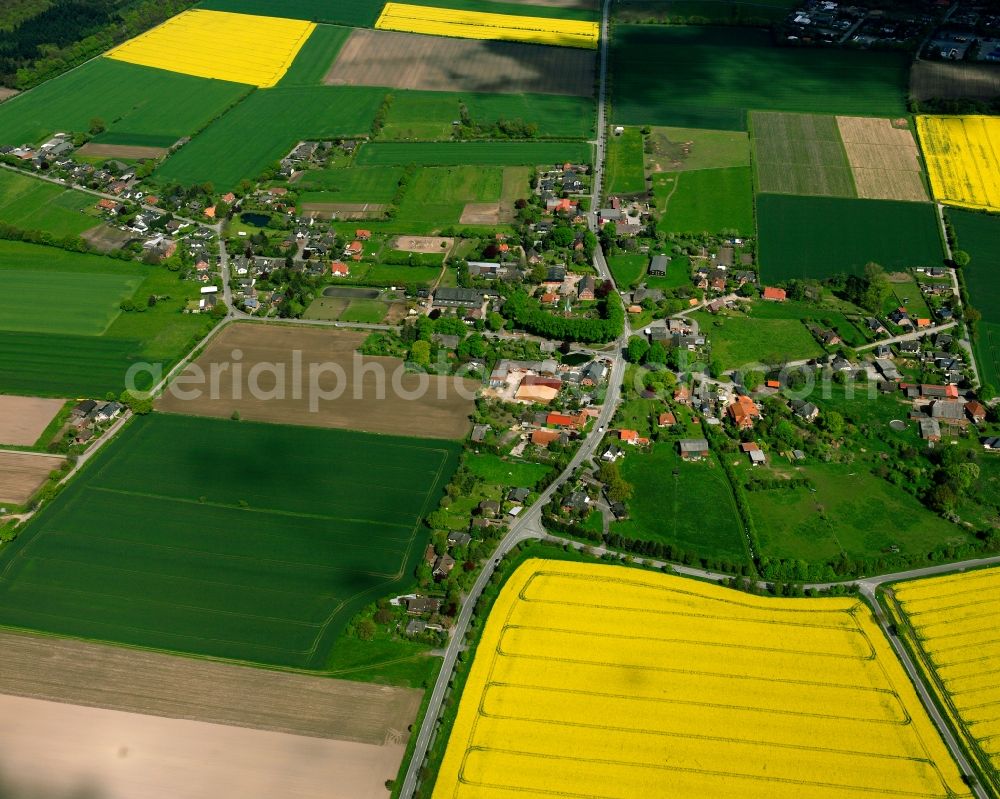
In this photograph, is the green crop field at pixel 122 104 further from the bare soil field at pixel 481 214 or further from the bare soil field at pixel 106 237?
the bare soil field at pixel 481 214

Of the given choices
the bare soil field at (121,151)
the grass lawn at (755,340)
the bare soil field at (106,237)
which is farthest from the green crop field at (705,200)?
the bare soil field at (121,151)

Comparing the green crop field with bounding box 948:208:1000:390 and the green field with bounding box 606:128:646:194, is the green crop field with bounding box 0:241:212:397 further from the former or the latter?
the green crop field with bounding box 948:208:1000:390

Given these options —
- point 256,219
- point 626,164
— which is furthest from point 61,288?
point 626,164

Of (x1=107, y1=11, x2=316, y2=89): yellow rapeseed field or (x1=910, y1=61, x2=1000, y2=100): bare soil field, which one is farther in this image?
(x1=107, y1=11, x2=316, y2=89): yellow rapeseed field

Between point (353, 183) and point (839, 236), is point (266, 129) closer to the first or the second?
point (353, 183)

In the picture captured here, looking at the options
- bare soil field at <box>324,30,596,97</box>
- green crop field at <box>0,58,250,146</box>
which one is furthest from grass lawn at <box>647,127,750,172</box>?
green crop field at <box>0,58,250,146</box>

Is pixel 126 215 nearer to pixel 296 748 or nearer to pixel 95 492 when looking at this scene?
pixel 95 492
